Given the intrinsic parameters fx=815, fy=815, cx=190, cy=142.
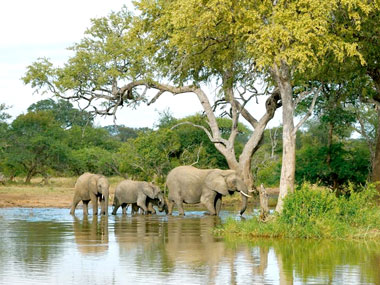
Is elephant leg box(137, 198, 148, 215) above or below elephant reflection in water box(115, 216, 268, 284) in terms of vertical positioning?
above

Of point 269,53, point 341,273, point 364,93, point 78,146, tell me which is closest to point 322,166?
point 364,93

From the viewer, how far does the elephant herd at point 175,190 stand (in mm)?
29625

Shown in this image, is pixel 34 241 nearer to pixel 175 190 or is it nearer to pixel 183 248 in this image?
pixel 183 248

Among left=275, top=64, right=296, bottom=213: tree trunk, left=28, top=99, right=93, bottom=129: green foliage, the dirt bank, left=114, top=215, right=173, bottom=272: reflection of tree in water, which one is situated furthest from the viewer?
left=28, top=99, right=93, bottom=129: green foliage

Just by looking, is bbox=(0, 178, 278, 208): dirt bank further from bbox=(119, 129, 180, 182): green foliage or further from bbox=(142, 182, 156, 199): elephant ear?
bbox=(142, 182, 156, 199): elephant ear

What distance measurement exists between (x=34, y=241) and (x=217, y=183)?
38.9 feet

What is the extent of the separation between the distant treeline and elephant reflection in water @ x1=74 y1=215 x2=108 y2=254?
877 cm

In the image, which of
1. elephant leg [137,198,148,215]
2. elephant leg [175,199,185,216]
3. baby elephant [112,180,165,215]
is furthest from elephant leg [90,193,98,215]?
elephant leg [175,199,185,216]

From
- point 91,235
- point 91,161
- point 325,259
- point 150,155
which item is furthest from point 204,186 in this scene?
point 91,161

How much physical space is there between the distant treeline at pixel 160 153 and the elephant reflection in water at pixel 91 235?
8766mm

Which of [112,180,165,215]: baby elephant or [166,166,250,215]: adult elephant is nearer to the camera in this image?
[166,166,250,215]: adult elephant

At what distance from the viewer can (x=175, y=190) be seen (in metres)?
30.9

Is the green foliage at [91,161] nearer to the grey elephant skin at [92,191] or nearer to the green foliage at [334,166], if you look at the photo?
the green foliage at [334,166]

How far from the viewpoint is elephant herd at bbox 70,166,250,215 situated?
29625 mm
